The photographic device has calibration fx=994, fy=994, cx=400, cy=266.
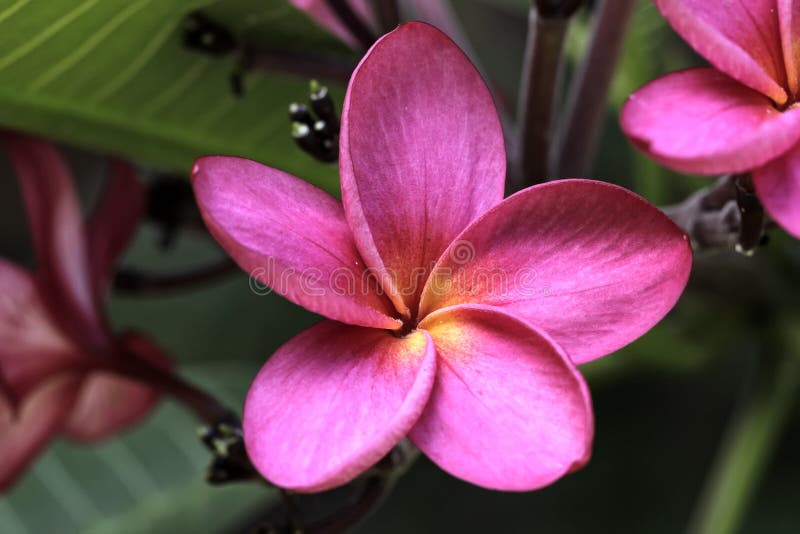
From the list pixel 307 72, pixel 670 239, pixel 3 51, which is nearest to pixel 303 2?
pixel 307 72

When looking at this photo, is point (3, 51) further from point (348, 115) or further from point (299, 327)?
point (299, 327)

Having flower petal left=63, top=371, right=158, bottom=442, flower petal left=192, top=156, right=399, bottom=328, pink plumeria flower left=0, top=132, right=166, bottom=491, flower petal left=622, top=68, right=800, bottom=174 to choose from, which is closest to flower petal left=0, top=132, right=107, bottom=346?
pink plumeria flower left=0, top=132, right=166, bottom=491

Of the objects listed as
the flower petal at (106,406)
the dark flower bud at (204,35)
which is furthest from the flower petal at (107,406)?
the dark flower bud at (204,35)

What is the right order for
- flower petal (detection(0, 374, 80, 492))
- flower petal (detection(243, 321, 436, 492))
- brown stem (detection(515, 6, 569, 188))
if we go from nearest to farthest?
1. flower petal (detection(243, 321, 436, 492))
2. brown stem (detection(515, 6, 569, 188))
3. flower petal (detection(0, 374, 80, 492))

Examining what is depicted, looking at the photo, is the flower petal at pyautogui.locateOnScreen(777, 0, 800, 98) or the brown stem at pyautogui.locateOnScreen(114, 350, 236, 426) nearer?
the flower petal at pyautogui.locateOnScreen(777, 0, 800, 98)

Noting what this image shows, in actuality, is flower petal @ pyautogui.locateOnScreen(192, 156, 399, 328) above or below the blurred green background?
above

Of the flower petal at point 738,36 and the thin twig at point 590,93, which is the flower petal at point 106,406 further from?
the flower petal at point 738,36

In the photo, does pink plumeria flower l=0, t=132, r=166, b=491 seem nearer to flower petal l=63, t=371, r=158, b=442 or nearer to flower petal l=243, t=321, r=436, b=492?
flower petal l=63, t=371, r=158, b=442

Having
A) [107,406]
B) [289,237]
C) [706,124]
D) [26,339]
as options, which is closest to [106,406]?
[107,406]
